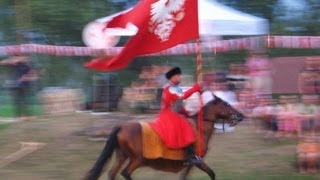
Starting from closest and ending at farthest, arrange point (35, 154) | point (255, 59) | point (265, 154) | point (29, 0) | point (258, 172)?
point (258, 172) < point (265, 154) < point (35, 154) < point (255, 59) < point (29, 0)

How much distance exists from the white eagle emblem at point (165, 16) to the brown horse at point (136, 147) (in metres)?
1.34

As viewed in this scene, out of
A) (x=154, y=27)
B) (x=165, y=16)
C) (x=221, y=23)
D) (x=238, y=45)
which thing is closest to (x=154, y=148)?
(x=154, y=27)

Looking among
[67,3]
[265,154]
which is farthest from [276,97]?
[67,3]

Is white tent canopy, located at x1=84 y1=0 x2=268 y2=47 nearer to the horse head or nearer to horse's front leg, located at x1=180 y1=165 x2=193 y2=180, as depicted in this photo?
the horse head

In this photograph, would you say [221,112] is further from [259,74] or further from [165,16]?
[259,74]

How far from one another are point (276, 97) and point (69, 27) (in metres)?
11.1

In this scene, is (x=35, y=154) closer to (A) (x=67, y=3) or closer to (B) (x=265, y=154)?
(B) (x=265, y=154)

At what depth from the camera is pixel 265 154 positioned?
1268 centimetres

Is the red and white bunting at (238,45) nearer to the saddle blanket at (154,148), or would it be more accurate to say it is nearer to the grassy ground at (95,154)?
the grassy ground at (95,154)

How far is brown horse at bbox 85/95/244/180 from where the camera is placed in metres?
10.6

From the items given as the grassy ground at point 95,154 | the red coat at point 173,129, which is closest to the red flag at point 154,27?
the red coat at point 173,129

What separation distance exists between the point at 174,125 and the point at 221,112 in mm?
836

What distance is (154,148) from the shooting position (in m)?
10.6

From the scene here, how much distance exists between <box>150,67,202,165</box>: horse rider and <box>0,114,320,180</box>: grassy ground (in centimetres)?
140
